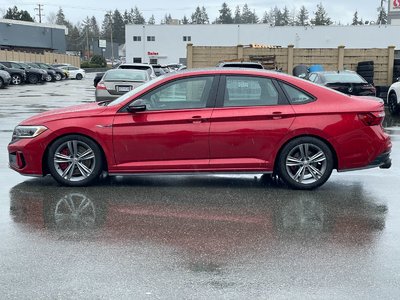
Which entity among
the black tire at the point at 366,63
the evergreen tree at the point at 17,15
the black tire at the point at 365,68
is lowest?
the black tire at the point at 365,68

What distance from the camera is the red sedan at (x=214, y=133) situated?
681 cm

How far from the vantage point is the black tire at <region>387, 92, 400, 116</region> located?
1709 centimetres

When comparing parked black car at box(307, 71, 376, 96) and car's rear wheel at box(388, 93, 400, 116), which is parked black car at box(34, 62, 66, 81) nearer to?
parked black car at box(307, 71, 376, 96)

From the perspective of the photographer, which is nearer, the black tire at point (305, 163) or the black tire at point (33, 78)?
the black tire at point (305, 163)

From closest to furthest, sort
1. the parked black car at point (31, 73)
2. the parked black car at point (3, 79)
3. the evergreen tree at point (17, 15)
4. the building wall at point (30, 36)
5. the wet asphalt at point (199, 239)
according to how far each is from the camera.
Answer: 1. the wet asphalt at point (199, 239)
2. the parked black car at point (3, 79)
3. the parked black car at point (31, 73)
4. the building wall at point (30, 36)
5. the evergreen tree at point (17, 15)

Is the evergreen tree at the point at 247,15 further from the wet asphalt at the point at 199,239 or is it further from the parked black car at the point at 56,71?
the wet asphalt at the point at 199,239

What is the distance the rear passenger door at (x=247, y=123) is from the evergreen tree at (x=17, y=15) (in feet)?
318

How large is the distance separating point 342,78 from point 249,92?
35.1 ft

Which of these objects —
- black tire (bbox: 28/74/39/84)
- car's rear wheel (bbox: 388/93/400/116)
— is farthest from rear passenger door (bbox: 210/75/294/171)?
black tire (bbox: 28/74/39/84)

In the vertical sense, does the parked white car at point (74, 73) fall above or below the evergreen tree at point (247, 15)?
below

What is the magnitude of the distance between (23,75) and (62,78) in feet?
44.0

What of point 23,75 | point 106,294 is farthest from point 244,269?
point 23,75

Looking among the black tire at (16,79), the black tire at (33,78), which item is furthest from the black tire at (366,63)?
the black tire at (33,78)

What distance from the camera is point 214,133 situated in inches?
268
